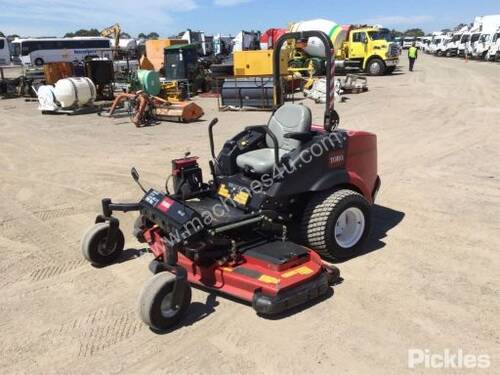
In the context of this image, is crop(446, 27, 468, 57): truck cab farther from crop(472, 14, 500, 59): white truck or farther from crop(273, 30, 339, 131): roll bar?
crop(273, 30, 339, 131): roll bar

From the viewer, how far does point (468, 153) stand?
8742mm

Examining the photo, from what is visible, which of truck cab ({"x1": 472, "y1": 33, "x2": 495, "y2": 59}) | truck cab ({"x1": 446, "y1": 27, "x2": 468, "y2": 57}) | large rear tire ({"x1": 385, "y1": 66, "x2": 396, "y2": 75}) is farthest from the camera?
truck cab ({"x1": 446, "y1": 27, "x2": 468, "y2": 57})

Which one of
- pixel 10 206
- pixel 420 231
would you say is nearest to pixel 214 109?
pixel 10 206

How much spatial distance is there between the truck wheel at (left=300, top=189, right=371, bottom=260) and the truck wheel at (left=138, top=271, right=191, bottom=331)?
1.42 meters

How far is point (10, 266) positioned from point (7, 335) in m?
1.28

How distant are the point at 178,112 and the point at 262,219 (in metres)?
9.27

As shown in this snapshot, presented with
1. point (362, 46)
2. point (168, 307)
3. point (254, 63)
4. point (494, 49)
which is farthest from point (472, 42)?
point (168, 307)

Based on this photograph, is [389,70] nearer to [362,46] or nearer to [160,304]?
[362,46]

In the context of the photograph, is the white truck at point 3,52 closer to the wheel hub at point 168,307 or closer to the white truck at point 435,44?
the wheel hub at point 168,307

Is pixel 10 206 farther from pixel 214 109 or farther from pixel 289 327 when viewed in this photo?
pixel 214 109

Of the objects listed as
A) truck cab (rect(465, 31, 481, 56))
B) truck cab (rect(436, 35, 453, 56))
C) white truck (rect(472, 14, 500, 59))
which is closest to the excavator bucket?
white truck (rect(472, 14, 500, 59))

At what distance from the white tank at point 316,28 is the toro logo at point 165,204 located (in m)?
19.8

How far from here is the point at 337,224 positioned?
4633 mm

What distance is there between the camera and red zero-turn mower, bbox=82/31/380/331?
3682mm
